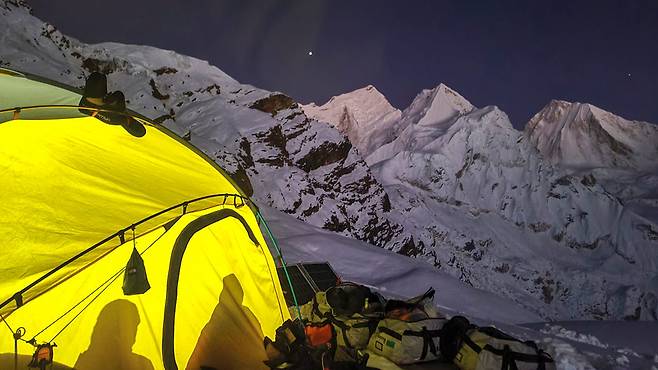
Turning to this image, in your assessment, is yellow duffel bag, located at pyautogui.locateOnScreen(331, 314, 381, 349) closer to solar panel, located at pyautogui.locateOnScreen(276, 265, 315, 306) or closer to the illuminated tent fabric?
the illuminated tent fabric

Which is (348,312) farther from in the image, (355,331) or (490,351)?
(490,351)

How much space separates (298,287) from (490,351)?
338 cm

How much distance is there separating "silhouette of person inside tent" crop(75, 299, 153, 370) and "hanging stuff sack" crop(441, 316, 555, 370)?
3.10m

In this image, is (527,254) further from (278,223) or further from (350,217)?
(278,223)

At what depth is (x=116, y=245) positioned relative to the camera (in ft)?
10.8

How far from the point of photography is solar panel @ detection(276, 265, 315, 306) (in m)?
6.82

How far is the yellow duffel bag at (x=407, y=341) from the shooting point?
502 cm

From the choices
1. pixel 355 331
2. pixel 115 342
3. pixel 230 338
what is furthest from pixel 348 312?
pixel 115 342

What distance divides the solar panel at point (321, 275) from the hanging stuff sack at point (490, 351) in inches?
110

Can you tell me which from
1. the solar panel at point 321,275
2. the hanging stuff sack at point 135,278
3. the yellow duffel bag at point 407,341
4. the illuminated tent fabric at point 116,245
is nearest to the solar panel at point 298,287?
the solar panel at point 321,275

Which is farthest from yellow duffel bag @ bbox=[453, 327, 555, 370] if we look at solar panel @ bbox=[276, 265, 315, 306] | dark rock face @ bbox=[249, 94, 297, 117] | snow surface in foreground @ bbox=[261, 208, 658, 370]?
dark rock face @ bbox=[249, 94, 297, 117]

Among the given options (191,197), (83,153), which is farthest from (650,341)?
(83,153)

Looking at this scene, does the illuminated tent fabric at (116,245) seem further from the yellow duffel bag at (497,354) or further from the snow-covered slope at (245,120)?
the snow-covered slope at (245,120)

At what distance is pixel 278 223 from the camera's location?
16.1 metres
